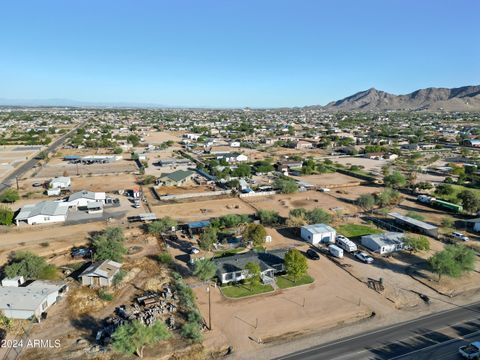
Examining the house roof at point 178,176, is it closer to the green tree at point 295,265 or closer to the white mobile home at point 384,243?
the white mobile home at point 384,243

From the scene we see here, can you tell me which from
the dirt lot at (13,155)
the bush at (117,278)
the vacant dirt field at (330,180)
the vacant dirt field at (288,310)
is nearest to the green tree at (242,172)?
the vacant dirt field at (330,180)

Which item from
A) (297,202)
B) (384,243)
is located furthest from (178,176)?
(384,243)

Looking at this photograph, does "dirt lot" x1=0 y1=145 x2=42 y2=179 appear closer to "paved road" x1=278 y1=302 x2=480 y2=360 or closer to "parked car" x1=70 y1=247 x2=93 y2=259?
"parked car" x1=70 y1=247 x2=93 y2=259

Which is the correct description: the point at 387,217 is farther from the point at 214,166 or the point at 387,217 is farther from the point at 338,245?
the point at 214,166

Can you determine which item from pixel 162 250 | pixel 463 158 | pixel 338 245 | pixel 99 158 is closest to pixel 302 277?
pixel 338 245

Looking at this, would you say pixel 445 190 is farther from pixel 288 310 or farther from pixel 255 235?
pixel 288 310

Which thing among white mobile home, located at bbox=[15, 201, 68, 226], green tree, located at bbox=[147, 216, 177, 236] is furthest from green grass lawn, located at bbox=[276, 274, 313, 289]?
white mobile home, located at bbox=[15, 201, 68, 226]
